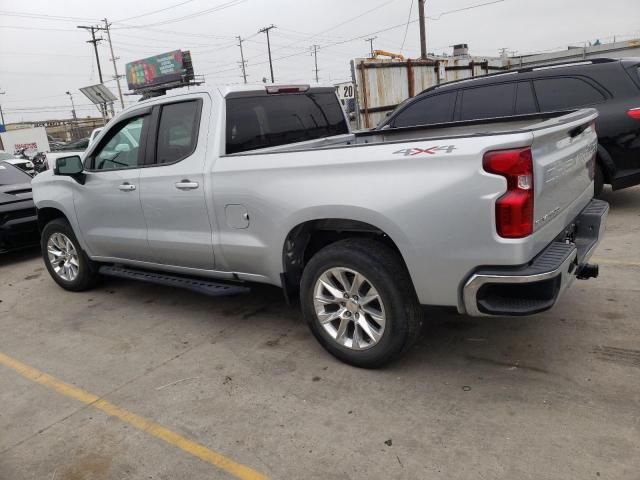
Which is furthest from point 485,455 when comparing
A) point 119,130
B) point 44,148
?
point 44,148

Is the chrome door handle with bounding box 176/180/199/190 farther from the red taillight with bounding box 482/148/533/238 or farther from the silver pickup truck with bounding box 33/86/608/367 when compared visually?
the red taillight with bounding box 482/148/533/238

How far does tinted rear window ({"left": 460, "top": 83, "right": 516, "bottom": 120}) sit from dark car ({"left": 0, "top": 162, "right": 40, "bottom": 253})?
5.94 meters

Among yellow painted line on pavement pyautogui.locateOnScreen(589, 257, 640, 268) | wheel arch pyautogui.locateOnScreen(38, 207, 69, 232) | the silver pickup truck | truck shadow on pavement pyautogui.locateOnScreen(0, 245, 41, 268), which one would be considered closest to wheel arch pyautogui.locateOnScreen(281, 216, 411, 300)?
the silver pickup truck

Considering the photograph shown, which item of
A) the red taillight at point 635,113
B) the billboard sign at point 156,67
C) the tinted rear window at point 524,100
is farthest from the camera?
the billboard sign at point 156,67

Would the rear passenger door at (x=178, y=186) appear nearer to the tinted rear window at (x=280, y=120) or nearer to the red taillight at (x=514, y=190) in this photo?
the tinted rear window at (x=280, y=120)

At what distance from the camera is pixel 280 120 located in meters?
4.32

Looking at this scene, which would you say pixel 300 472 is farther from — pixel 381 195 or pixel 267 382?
pixel 381 195

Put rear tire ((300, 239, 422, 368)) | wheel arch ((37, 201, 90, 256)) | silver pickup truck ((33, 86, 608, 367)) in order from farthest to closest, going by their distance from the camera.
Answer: wheel arch ((37, 201, 90, 256)) → rear tire ((300, 239, 422, 368)) → silver pickup truck ((33, 86, 608, 367))

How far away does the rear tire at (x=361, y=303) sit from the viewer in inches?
123

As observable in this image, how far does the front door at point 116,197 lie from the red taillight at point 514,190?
298 centimetres

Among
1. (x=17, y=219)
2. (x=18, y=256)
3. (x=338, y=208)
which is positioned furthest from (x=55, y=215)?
(x=338, y=208)

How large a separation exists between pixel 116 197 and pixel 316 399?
2652 millimetres

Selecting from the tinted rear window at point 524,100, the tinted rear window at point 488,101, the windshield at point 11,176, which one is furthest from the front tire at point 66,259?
the tinted rear window at point 524,100

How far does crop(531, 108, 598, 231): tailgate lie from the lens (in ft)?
8.89
